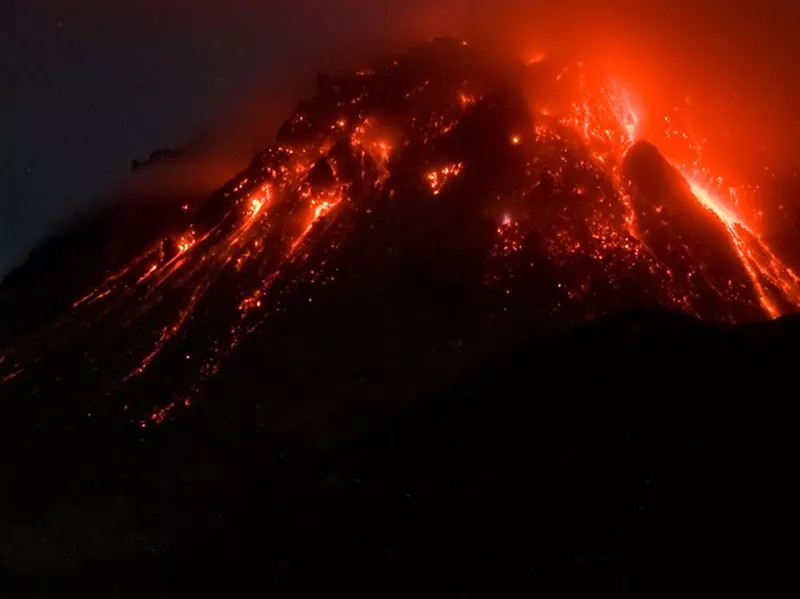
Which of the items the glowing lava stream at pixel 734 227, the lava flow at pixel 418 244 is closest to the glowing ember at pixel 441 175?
the lava flow at pixel 418 244

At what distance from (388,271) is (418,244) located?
1.37 m

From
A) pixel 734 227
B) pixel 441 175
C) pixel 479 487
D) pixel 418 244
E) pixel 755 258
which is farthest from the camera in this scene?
pixel 441 175

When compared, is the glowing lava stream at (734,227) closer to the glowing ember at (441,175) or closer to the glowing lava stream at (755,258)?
the glowing lava stream at (755,258)

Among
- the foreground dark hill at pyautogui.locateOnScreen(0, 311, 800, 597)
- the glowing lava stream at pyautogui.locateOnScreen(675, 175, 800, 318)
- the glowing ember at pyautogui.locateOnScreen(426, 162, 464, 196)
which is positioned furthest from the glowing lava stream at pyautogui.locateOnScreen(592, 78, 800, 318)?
the foreground dark hill at pyautogui.locateOnScreen(0, 311, 800, 597)

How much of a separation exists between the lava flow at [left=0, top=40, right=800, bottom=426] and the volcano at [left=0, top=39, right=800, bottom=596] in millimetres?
76

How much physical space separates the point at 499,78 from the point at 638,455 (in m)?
19.4

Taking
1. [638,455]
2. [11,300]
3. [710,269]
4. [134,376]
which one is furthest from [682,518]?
[11,300]

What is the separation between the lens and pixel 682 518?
18.5 metres

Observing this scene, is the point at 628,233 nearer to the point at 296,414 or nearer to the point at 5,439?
the point at 296,414

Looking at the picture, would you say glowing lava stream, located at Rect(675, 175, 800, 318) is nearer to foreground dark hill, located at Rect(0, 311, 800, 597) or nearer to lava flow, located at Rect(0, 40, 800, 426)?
lava flow, located at Rect(0, 40, 800, 426)

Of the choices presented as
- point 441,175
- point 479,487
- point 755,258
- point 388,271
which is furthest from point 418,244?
point 755,258

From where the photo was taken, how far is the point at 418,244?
29.1 meters

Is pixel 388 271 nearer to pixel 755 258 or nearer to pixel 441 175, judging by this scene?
pixel 441 175

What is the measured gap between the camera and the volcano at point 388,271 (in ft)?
85.4
